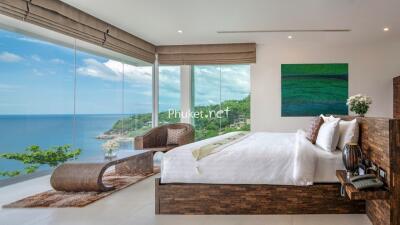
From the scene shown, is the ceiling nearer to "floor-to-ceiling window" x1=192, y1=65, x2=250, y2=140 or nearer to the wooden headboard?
"floor-to-ceiling window" x1=192, y1=65, x2=250, y2=140

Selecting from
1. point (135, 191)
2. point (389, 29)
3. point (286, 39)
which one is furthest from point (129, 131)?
point (389, 29)

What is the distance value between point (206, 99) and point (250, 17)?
285cm

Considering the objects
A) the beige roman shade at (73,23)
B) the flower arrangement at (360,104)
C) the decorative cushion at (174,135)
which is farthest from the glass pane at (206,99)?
the flower arrangement at (360,104)

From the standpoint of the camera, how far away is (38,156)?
4945 millimetres

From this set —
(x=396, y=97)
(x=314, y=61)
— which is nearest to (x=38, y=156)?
(x=314, y=61)

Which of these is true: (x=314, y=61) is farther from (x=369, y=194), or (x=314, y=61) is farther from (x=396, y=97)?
(x=369, y=194)

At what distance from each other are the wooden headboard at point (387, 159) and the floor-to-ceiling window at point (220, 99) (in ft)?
A: 14.0

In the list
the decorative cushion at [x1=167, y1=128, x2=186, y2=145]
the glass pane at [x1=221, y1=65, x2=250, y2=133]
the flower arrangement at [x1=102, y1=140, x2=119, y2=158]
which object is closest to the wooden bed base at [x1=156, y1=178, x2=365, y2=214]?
the flower arrangement at [x1=102, y1=140, x2=119, y2=158]

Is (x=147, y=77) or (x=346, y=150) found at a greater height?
(x=147, y=77)

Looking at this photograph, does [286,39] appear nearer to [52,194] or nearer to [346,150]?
[346,150]

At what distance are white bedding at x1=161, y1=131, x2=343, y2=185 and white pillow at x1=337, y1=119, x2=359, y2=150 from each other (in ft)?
0.87

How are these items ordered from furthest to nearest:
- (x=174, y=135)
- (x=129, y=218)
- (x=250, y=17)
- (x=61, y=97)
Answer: (x=174, y=135)
(x=61, y=97)
(x=250, y=17)
(x=129, y=218)

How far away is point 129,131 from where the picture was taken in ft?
22.8

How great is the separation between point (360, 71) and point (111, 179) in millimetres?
5616
